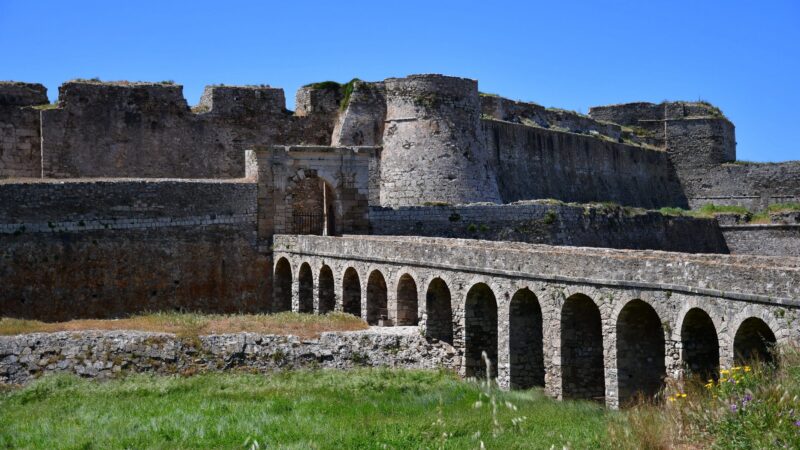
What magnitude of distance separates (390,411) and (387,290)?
249 inches

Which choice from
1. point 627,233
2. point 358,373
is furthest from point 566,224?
point 358,373

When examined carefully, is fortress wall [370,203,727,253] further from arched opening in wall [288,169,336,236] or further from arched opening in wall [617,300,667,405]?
arched opening in wall [617,300,667,405]

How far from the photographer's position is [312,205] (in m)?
31.0

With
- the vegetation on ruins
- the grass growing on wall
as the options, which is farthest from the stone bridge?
the grass growing on wall

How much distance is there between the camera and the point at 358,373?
1777 centimetres

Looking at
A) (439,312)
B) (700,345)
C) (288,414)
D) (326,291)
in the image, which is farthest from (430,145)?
(700,345)

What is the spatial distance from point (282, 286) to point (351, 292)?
3776mm

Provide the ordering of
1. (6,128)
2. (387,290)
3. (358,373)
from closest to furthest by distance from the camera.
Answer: (358,373), (387,290), (6,128)

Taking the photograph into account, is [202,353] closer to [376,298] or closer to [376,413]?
[376,413]

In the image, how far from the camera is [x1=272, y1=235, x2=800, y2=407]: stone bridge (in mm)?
12633

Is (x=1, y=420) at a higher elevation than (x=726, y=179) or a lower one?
lower

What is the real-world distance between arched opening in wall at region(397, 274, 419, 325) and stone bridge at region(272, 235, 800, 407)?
0.03 m

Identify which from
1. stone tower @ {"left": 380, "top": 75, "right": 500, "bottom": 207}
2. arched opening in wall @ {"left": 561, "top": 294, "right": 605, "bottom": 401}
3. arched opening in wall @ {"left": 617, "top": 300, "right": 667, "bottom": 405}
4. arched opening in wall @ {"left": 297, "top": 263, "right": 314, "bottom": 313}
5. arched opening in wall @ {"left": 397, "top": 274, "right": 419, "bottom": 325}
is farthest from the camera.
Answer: stone tower @ {"left": 380, "top": 75, "right": 500, "bottom": 207}

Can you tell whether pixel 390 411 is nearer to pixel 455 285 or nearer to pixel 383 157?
pixel 455 285
